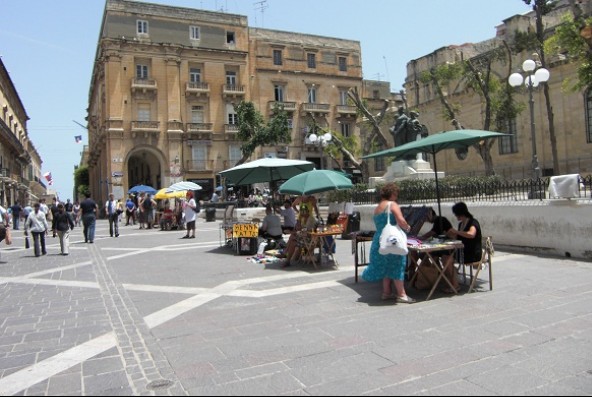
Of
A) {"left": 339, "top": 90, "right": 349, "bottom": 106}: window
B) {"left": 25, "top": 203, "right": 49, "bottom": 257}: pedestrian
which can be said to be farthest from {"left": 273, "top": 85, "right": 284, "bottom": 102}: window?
{"left": 25, "top": 203, "right": 49, "bottom": 257}: pedestrian

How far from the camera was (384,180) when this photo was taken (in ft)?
64.4

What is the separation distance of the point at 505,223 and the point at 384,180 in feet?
30.3

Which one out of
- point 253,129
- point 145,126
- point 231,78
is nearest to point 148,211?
point 253,129

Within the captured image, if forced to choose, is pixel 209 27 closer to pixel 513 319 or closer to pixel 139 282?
pixel 139 282

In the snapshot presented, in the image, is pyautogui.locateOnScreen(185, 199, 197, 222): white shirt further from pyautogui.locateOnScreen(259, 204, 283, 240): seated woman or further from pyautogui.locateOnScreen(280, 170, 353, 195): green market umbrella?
pyautogui.locateOnScreen(280, 170, 353, 195): green market umbrella

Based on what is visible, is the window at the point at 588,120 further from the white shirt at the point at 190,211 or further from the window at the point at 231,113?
the window at the point at 231,113

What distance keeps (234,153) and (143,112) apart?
8836 mm

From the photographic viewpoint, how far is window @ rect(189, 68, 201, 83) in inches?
1679

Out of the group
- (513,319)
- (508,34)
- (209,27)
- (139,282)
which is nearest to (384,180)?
(139,282)

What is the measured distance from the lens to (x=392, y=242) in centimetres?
604

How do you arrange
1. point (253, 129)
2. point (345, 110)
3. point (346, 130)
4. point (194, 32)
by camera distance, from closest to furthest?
point (253, 129), point (194, 32), point (345, 110), point (346, 130)

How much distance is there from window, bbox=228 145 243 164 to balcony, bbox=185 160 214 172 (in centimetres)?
192

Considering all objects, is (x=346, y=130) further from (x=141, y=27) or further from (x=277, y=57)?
(x=141, y=27)

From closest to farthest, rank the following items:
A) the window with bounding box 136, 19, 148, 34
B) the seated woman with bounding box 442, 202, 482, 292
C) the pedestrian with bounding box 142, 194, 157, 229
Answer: the seated woman with bounding box 442, 202, 482, 292 < the pedestrian with bounding box 142, 194, 157, 229 < the window with bounding box 136, 19, 148, 34
